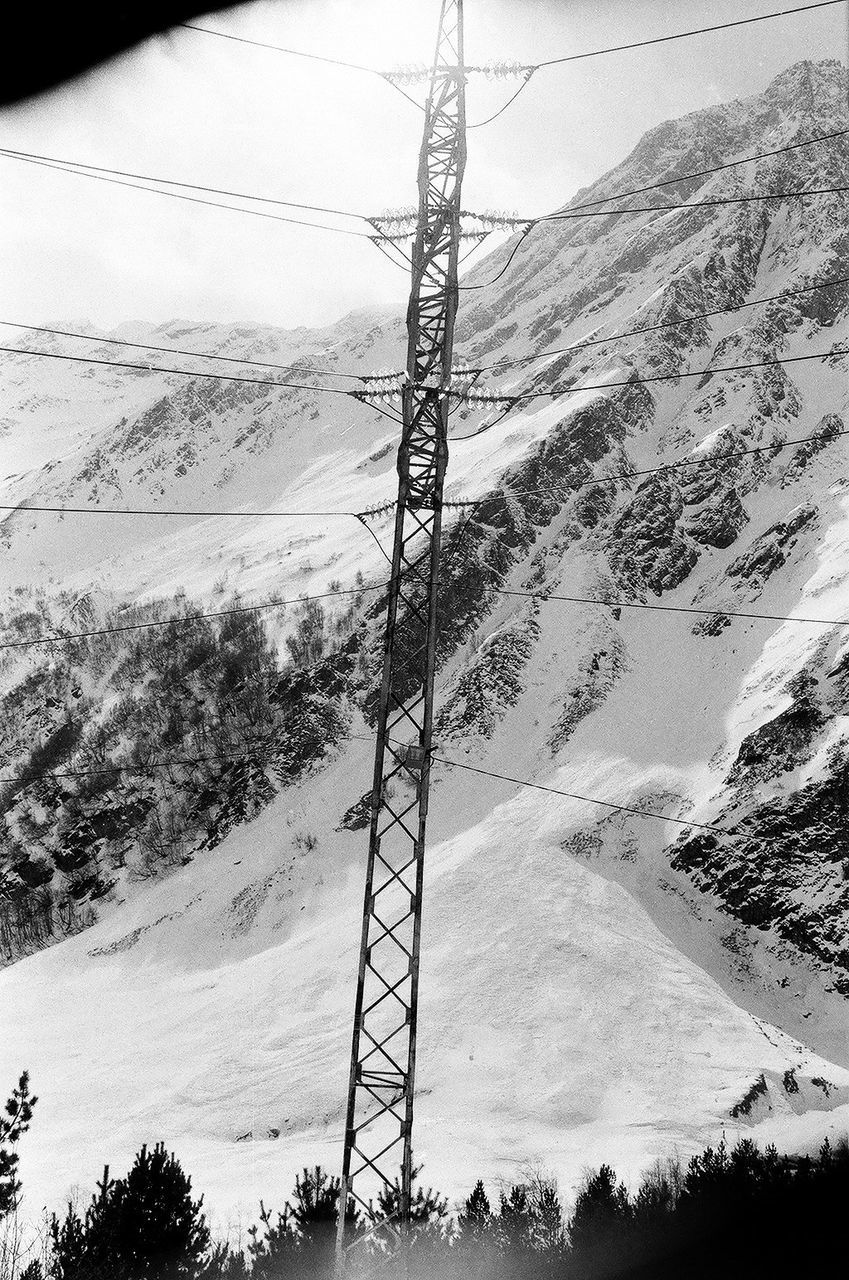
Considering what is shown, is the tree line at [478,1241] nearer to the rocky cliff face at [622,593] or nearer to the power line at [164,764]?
the rocky cliff face at [622,593]

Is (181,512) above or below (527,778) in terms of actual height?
above

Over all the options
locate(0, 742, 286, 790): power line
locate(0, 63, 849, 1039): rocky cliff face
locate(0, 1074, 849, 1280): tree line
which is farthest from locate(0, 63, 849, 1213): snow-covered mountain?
locate(0, 1074, 849, 1280): tree line

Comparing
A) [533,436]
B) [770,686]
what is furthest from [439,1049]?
[533,436]

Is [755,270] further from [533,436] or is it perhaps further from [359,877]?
[359,877]

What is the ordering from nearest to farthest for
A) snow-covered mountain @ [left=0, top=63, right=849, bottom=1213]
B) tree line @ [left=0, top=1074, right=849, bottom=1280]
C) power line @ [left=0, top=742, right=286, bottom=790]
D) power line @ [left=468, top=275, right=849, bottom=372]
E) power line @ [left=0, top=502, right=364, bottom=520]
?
tree line @ [left=0, top=1074, right=849, bottom=1280]
power line @ [left=0, top=502, right=364, bottom=520]
power line @ [left=468, top=275, right=849, bottom=372]
snow-covered mountain @ [left=0, top=63, right=849, bottom=1213]
power line @ [left=0, top=742, right=286, bottom=790]

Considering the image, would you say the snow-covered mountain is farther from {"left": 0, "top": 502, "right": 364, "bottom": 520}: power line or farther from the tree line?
the tree line

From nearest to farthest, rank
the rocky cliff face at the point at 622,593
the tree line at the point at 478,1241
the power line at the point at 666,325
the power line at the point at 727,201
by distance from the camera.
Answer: the tree line at the point at 478,1241
the power line at the point at 727,201
the power line at the point at 666,325
the rocky cliff face at the point at 622,593

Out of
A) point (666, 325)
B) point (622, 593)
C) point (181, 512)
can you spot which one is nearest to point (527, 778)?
point (622, 593)

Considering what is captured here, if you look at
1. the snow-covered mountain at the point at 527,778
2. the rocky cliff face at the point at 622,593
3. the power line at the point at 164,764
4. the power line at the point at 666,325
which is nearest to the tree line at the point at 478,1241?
the snow-covered mountain at the point at 527,778

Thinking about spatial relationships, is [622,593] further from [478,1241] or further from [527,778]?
[478,1241]
